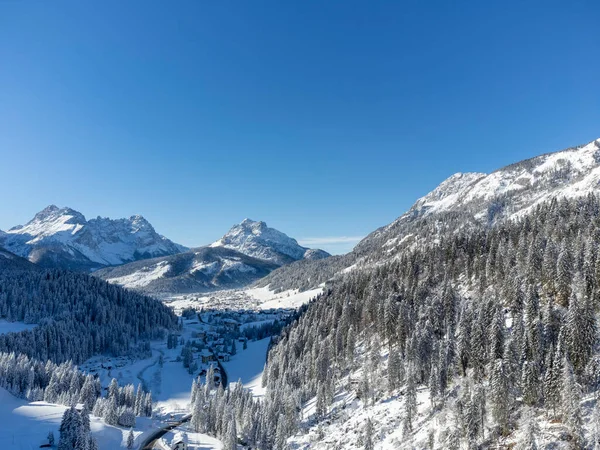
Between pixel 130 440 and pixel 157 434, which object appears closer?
pixel 130 440

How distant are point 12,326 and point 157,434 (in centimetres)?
12879

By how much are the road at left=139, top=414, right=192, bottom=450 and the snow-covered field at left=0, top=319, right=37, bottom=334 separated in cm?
11049

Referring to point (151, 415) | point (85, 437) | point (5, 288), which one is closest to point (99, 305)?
point (5, 288)

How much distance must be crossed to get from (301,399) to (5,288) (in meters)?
201

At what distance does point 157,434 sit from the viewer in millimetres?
90562

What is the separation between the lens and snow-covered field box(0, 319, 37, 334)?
158975 millimetres

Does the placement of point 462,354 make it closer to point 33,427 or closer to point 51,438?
point 51,438

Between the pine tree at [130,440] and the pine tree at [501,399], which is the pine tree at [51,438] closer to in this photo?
the pine tree at [130,440]

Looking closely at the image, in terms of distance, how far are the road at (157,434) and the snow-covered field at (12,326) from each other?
110488 mm

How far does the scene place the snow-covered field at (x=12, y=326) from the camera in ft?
522

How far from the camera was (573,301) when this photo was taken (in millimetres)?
55312

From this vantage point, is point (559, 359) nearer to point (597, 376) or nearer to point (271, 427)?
point (597, 376)

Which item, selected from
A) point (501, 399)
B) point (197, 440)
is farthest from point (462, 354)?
point (197, 440)

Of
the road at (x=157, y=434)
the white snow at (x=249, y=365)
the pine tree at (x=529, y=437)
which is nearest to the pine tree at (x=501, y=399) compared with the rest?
the pine tree at (x=529, y=437)
